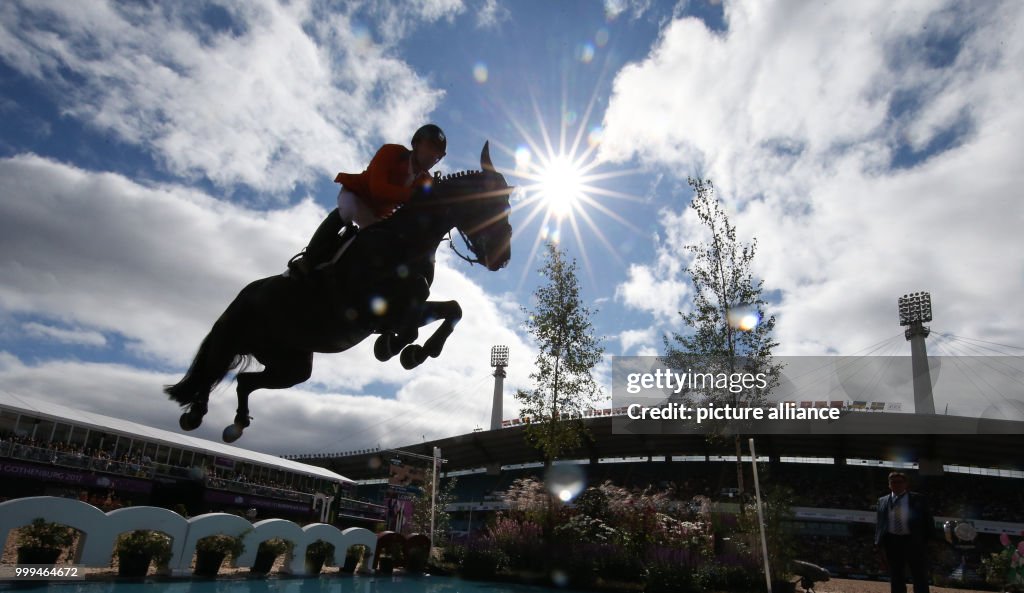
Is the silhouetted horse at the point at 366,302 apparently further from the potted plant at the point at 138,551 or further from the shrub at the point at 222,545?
the shrub at the point at 222,545

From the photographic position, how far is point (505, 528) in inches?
591

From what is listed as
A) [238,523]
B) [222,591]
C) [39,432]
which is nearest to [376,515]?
[39,432]

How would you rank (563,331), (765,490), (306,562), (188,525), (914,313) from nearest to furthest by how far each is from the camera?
(188,525), (306,562), (765,490), (563,331), (914,313)

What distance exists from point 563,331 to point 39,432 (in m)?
19.7

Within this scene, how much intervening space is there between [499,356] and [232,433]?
61.8 meters

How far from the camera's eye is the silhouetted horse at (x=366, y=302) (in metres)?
2.61

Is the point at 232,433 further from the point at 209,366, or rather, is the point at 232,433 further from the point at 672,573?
the point at 672,573

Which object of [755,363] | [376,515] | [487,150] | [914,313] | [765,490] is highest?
[914,313]

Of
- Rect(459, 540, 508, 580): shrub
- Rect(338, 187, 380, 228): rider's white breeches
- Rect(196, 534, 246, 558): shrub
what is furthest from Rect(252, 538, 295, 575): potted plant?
Rect(338, 187, 380, 228): rider's white breeches

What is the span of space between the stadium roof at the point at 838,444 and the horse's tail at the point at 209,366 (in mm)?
23248

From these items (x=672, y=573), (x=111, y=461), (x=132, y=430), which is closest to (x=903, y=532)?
(x=672, y=573)

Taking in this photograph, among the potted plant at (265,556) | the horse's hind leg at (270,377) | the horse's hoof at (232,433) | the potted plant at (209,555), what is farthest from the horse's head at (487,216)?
the potted plant at (265,556)

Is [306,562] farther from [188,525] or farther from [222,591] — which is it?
[222,591]

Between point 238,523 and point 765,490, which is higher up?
point 765,490
